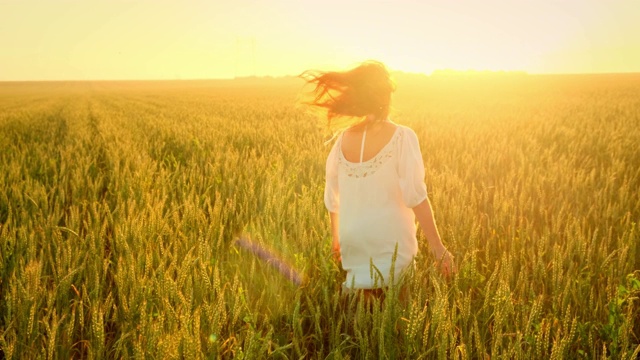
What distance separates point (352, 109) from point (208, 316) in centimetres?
116

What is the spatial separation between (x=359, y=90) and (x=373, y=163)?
1.16 feet

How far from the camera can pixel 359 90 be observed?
2.21 meters

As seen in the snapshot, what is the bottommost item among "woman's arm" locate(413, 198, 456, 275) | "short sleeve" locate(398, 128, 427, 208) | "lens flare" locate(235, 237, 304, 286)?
"lens flare" locate(235, 237, 304, 286)

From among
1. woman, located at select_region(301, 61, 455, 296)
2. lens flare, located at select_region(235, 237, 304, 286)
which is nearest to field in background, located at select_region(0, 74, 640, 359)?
lens flare, located at select_region(235, 237, 304, 286)

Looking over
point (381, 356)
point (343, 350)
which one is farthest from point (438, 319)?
point (343, 350)

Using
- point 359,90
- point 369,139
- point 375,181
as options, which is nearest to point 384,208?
point 375,181

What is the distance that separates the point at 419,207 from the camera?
85.6 inches

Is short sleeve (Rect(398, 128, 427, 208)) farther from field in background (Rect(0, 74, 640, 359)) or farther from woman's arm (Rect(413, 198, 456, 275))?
field in background (Rect(0, 74, 640, 359))

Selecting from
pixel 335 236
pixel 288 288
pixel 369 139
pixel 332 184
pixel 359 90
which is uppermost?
pixel 359 90

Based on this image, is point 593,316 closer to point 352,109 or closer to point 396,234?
point 396,234

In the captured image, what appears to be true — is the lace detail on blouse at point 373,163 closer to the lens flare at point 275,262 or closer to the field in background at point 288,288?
the field in background at point 288,288

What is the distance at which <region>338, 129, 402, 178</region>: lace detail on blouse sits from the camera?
2.21m

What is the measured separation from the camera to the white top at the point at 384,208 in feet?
7.09

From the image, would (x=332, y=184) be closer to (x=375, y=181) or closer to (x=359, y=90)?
(x=375, y=181)
